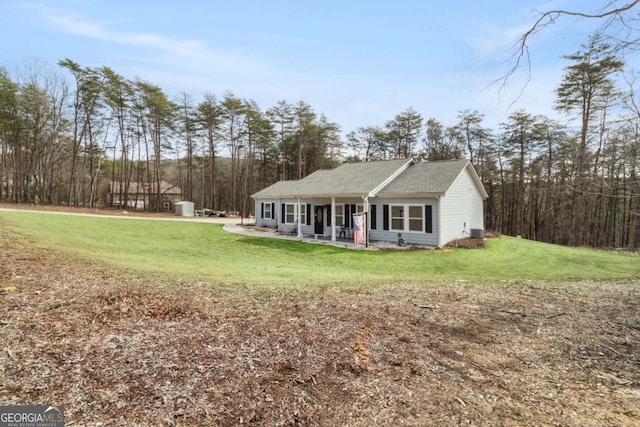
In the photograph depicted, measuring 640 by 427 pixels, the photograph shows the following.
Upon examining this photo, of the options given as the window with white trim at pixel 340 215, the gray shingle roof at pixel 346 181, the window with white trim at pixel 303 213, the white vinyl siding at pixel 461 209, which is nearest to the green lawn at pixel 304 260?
the white vinyl siding at pixel 461 209

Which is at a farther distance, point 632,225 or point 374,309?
point 632,225

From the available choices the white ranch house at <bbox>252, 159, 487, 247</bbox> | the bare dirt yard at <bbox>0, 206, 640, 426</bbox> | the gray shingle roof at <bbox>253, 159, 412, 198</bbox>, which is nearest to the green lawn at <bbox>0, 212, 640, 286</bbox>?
the white ranch house at <bbox>252, 159, 487, 247</bbox>

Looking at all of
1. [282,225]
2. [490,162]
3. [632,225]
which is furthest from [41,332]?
[632,225]

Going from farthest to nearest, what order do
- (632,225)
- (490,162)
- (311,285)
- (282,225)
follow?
(490,162) < (632,225) < (282,225) < (311,285)

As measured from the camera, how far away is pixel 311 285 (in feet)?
22.4

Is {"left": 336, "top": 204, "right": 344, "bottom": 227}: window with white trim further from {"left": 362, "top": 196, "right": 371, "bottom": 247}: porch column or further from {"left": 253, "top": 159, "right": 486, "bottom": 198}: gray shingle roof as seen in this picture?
{"left": 362, "top": 196, "right": 371, "bottom": 247}: porch column

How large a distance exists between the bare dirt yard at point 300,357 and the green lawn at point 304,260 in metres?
2.31

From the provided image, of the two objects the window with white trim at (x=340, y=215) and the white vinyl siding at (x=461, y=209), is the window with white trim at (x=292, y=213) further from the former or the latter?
the white vinyl siding at (x=461, y=209)

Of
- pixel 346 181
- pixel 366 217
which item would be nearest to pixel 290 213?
pixel 346 181

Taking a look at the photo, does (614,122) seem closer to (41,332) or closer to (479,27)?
(479,27)

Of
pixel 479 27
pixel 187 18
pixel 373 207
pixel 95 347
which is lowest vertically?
pixel 95 347

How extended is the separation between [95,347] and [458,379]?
3.82 metres

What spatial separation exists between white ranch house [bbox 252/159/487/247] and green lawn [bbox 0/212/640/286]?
5.83ft

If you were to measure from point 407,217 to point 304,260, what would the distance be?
6383 mm
